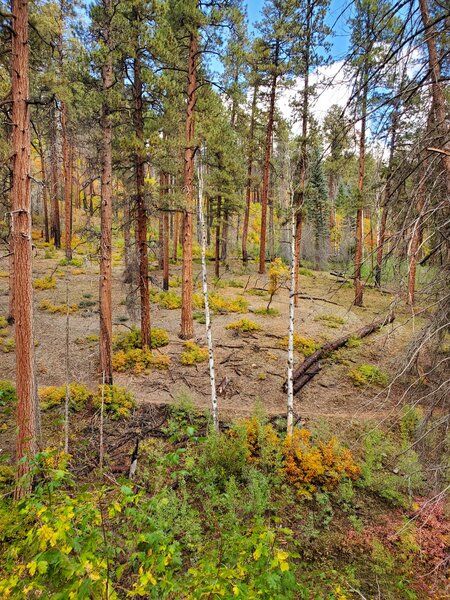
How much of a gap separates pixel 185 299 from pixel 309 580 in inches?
352

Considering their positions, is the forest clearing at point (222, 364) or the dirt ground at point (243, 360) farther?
the dirt ground at point (243, 360)

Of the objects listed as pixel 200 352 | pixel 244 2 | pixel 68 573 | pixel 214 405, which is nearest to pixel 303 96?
pixel 244 2

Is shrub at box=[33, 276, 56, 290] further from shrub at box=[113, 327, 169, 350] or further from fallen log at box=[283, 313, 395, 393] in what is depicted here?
fallen log at box=[283, 313, 395, 393]

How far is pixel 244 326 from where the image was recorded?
1434 cm

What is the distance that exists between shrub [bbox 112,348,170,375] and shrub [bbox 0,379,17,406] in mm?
2902

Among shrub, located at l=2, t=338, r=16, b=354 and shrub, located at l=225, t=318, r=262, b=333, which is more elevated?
shrub, located at l=225, t=318, r=262, b=333

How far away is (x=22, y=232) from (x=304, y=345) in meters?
10.5

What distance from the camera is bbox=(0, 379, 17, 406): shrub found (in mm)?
8719

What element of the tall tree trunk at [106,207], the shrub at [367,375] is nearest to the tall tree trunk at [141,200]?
the tall tree trunk at [106,207]

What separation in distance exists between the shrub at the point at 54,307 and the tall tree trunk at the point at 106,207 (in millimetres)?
7065

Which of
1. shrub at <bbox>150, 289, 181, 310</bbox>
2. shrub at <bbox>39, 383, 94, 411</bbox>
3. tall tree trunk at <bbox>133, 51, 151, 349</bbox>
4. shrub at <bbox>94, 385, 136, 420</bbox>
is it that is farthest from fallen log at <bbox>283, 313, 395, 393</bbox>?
shrub at <bbox>150, 289, 181, 310</bbox>

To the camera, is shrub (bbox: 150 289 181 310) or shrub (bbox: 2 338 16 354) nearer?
shrub (bbox: 2 338 16 354)

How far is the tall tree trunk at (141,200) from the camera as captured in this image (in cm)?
967

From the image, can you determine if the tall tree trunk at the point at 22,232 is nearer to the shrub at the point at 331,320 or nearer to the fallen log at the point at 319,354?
the fallen log at the point at 319,354
